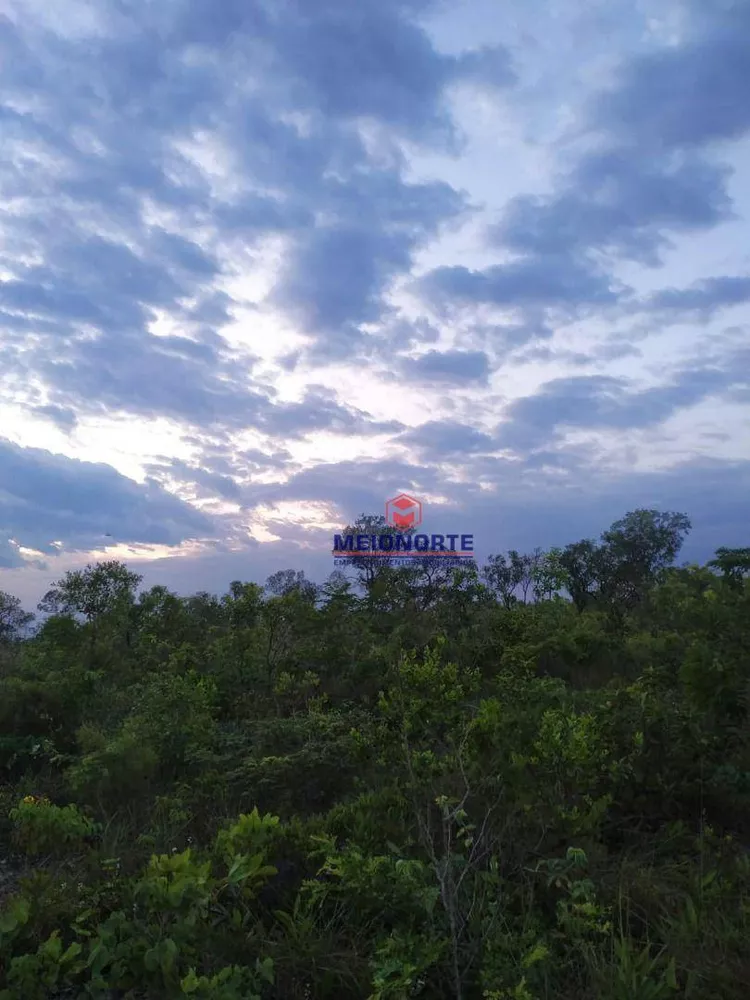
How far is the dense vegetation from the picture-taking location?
3.15 m

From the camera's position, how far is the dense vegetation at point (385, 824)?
10.3 feet

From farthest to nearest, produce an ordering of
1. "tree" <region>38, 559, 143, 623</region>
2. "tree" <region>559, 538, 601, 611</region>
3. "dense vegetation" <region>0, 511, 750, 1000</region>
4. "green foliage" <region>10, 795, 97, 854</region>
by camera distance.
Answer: "tree" <region>559, 538, 601, 611</region> → "tree" <region>38, 559, 143, 623</region> → "green foliage" <region>10, 795, 97, 854</region> → "dense vegetation" <region>0, 511, 750, 1000</region>

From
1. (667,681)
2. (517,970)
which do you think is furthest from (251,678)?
(517,970)

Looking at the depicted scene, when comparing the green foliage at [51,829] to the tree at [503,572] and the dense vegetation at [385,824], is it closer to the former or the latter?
the dense vegetation at [385,824]

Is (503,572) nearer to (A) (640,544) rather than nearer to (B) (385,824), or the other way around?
(A) (640,544)

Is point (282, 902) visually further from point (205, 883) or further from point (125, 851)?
point (125, 851)

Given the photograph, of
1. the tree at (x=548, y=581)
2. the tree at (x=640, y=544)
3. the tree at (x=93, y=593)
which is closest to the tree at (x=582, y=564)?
the tree at (x=640, y=544)

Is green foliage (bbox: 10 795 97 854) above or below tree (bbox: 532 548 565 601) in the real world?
below

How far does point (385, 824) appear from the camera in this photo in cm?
430

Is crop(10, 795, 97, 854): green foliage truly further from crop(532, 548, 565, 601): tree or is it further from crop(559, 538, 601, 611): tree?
crop(559, 538, 601, 611): tree

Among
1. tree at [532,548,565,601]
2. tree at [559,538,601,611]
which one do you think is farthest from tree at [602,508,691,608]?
tree at [532,548,565,601]

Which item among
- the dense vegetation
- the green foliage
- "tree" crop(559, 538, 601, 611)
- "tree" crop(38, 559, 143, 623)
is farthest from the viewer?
"tree" crop(559, 538, 601, 611)

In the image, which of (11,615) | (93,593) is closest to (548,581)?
(93,593)

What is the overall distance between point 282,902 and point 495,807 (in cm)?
124
